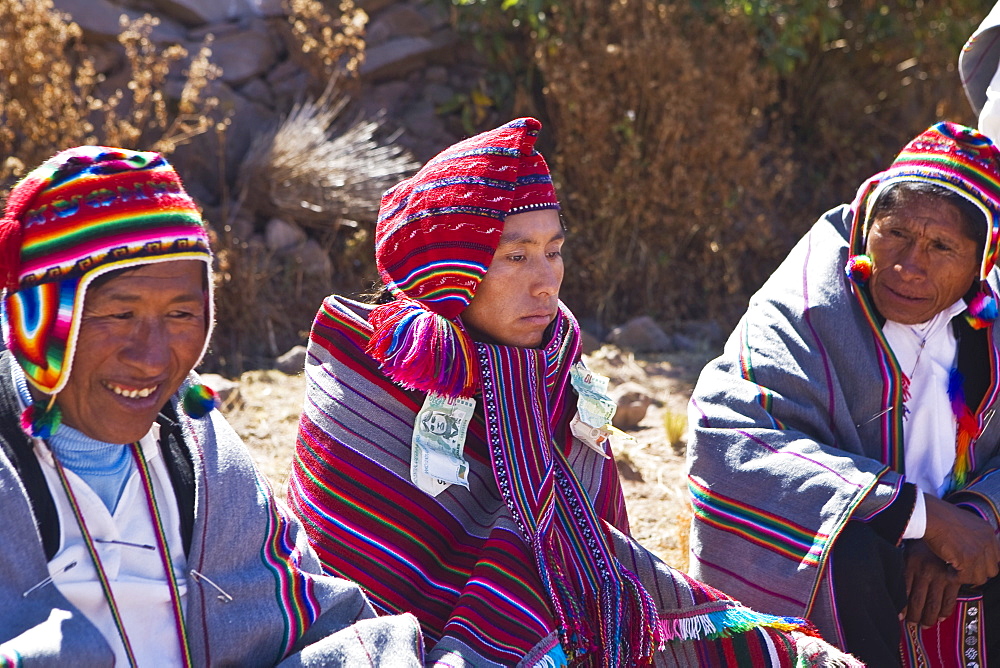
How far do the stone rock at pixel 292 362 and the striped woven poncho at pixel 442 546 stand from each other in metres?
2.73

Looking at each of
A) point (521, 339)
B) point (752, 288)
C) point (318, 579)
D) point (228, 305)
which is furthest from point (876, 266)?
point (752, 288)

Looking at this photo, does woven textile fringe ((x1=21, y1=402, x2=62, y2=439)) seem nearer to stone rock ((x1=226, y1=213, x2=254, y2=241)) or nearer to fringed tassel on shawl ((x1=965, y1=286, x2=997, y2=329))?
fringed tassel on shawl ((x1=965, y1=286, x2=997, y2=329))

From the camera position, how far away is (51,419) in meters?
2.09

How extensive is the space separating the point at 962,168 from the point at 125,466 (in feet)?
7.87

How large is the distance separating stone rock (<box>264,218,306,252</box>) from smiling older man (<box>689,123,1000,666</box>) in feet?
12.0

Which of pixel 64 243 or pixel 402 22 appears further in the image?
pixel 402 22

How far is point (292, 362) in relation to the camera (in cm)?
578

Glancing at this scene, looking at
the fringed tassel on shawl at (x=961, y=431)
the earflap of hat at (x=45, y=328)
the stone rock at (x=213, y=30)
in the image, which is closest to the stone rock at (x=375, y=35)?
the stone rock at (x=213, y=30)

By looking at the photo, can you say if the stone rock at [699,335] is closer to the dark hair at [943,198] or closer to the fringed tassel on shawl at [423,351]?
the dark hair at [943,198]

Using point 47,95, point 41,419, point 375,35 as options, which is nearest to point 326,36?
point 375,35

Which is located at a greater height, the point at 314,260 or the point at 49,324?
the point at 49,324

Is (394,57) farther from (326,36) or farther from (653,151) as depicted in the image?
(653,151)

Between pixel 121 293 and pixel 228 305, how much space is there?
13.1ft

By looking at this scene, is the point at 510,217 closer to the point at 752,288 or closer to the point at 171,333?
the point at 171,333
